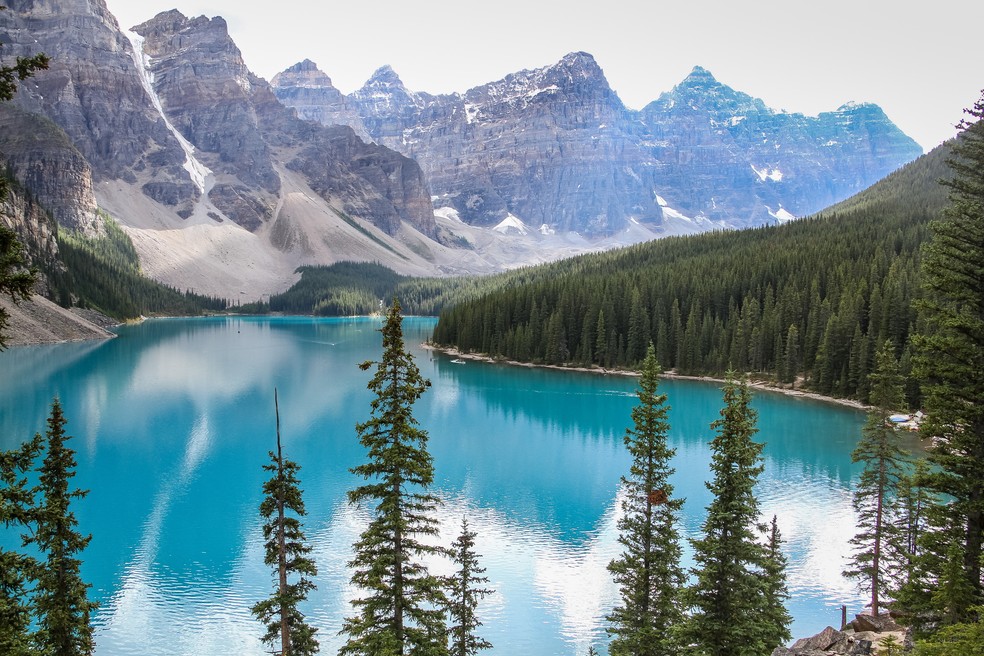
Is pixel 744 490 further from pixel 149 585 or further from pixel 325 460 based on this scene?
pixel 325 460

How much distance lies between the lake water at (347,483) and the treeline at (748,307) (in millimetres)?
9405

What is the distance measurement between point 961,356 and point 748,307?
85.6 meters

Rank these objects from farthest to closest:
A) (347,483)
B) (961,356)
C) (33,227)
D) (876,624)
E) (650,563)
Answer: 1. (33,227)
2. (347,483)
3. (876,624)
4. (650,563)
5. (961,356)

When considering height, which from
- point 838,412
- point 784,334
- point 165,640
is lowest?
point 165,640

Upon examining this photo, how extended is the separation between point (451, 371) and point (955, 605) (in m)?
92.3

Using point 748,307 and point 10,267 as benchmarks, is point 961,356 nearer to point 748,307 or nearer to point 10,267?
point 10,267

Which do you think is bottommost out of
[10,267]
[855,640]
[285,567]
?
[855,640]

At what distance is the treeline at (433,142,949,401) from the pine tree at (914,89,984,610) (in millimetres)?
56139

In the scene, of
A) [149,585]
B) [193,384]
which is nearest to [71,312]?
[193,384]

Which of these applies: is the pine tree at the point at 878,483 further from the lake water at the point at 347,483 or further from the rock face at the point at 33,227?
the rock face at the point at 33,227

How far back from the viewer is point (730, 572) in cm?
1677

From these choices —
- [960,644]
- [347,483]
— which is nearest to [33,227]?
[347,483]

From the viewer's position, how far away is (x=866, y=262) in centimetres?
9750

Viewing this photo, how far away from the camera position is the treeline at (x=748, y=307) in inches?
3278
